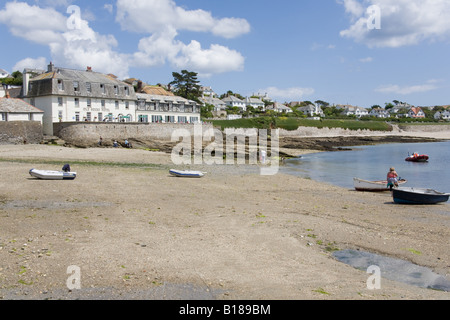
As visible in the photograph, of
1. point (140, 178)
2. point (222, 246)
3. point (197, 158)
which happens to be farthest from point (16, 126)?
point (222, 246)

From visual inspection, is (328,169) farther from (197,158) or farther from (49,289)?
(49,289)

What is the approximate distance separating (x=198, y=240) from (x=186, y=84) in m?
83.4

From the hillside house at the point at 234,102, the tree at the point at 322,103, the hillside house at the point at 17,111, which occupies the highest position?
the tree at the point at 322,103

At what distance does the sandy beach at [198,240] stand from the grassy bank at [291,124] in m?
55.4

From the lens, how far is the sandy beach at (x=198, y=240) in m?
8.17

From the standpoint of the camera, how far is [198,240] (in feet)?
38.2

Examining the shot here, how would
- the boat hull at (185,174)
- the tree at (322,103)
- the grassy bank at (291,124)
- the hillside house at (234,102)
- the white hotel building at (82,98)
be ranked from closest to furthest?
the boat hull at (185,174) < the white hotel building at (82,98) < the grassy bank at (291,124) < the hillside house at (234,102) < the tree at (322,103)

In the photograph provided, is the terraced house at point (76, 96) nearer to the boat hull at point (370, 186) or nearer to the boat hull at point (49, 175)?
the boat hull at point (49, 175)

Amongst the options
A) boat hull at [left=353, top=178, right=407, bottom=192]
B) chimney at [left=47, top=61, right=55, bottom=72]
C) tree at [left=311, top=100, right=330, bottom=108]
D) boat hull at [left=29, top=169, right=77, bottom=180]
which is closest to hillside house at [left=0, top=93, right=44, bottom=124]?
chimney at [left=47, top=61, right=55, bottom=72]

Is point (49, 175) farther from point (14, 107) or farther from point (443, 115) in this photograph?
point (443, 115)

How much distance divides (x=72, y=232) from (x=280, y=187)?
15.7 metres

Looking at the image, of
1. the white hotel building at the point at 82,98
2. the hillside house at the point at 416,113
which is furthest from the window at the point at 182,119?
the hillside house at the point at 416,113

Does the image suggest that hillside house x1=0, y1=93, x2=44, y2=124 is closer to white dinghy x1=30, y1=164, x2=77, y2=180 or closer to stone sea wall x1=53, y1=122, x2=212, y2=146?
stone sea wall x1=53, y1=122, x2=212, y2=146
